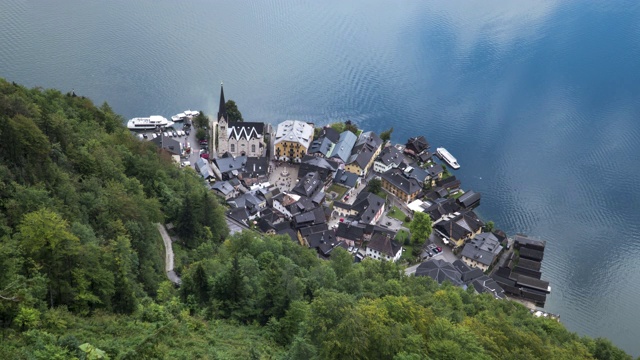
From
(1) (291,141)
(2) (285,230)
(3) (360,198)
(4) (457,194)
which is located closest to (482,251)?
(4) (457,194)

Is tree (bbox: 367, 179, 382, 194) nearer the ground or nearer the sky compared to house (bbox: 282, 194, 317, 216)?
nearer the sky

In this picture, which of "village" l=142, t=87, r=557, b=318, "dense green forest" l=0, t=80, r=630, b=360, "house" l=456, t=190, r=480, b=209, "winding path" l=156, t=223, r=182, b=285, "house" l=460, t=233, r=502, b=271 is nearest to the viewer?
"dense green forest" l=0, t=80, r=630, b=360

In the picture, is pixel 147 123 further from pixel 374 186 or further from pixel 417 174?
pixel 417 174

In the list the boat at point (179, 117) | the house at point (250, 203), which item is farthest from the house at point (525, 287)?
the boat at point (179, 117)

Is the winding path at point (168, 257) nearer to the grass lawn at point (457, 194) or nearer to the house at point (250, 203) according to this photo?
the house at point (250, 203)

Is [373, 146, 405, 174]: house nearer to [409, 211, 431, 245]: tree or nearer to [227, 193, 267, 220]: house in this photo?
[409, 211, 431, 245]: tree

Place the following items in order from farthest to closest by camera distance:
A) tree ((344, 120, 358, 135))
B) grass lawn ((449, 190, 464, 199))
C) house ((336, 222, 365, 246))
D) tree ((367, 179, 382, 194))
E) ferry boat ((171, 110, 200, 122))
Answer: ferry boat ((171, 110, 200, 122)) → tree ((344, 120, 358, 135)) → grass lawn ((449, 190, 464, 199)) → tree ((367, 179, 382, 194)) → house ((336, 222, 365, 246))

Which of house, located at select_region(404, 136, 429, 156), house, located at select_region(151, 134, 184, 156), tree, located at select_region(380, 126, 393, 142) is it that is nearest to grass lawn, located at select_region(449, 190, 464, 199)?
house, located at select_region(404, 136, 429, 156)
